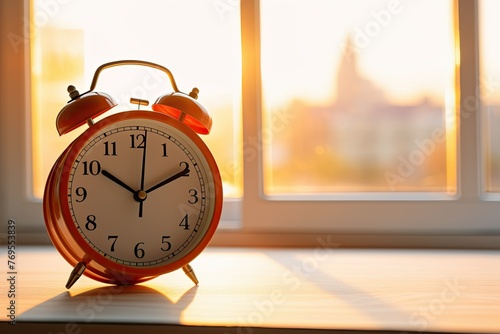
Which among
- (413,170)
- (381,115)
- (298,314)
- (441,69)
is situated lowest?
(298,314)

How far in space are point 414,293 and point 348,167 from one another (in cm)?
54

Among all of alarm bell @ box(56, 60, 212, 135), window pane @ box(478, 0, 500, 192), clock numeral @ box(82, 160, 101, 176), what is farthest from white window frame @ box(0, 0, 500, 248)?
clock numeral @ box(82, 160, 101, 176)

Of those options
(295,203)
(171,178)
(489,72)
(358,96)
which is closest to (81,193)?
(171,178)

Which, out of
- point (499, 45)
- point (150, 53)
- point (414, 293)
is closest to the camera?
point (414, 293)

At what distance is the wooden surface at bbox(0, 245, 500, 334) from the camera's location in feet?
2.75

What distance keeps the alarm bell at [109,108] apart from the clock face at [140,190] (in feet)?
0.08

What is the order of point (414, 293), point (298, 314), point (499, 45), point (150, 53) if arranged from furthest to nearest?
point (150, 53), point (499, 45), point (414, 293), point (298, 314)

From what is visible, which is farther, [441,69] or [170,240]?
[441,69]

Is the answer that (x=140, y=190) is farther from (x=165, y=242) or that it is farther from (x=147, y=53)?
(x=147, y=53)

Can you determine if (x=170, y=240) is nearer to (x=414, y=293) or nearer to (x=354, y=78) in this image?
(x=414, y=293)

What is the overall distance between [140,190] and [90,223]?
9 centimetres

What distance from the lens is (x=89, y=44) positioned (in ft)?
5.11

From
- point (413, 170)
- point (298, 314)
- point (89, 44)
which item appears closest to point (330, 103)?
point (413, 170)

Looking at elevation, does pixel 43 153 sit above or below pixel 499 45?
below
